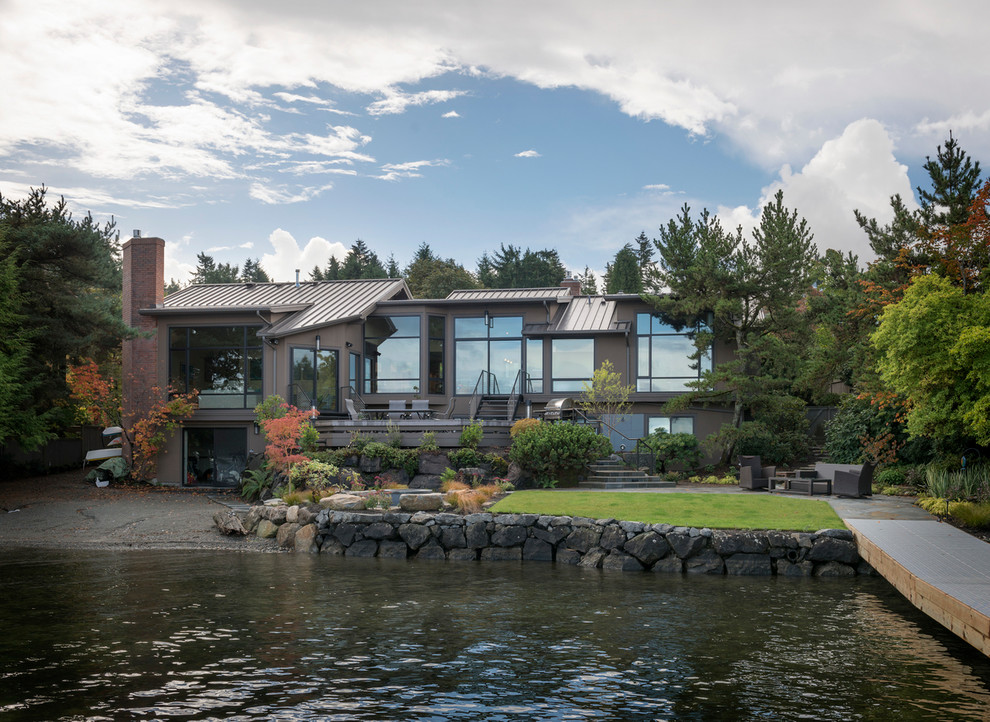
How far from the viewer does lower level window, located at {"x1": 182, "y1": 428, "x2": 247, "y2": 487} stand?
85.1 feet

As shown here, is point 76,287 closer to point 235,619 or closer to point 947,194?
point 235,619

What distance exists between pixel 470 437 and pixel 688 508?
24.6ft

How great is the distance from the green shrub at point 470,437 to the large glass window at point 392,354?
22.1 ft

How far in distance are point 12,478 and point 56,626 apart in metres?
19.4

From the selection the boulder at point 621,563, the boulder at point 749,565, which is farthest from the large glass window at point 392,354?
the boulder at point 749,565

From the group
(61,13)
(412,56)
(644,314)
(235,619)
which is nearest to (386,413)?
(644,314)

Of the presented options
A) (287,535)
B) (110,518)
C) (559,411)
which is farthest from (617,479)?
(110,518)

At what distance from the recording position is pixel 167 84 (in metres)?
26.0

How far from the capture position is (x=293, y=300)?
29.1 meters

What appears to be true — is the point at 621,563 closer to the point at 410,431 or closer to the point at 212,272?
the point at 410,431

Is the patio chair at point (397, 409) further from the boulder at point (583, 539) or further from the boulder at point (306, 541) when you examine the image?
the boulder at point (583, 539)

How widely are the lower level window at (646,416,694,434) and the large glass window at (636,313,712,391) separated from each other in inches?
41.0

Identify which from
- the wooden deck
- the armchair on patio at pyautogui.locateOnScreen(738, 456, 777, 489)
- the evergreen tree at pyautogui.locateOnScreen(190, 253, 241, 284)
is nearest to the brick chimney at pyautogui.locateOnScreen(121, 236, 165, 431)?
the wooden deck

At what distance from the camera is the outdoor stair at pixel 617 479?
21.1 m
